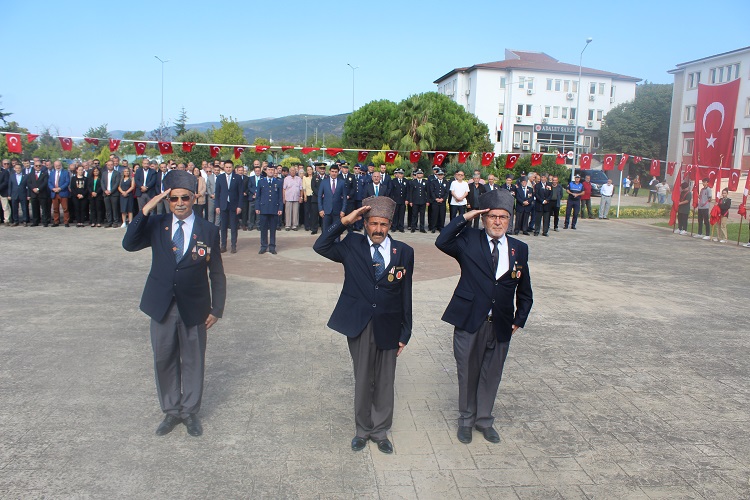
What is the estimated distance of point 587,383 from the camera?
6184 millimetres

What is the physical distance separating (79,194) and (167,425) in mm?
14237

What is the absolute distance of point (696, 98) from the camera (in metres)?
53.6

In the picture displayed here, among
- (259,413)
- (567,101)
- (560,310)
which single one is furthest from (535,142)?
(259,413)

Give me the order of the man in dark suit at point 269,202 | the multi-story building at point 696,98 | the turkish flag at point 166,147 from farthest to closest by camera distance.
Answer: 1. the multi-story building at point 696,98
2. the turkish flag at point 166,147
3. the man in dark suit at point 269,202

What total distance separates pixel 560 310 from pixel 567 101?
75480mm

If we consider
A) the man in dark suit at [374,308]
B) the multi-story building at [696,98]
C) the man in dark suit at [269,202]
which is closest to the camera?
the man in dark suit at [374,308]

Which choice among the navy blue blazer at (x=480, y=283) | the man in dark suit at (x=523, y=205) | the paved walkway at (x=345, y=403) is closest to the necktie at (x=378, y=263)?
the navy blue blazer at (x=480, y=283)

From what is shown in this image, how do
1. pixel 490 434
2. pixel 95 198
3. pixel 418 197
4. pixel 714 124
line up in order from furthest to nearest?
pixel 714 124
pixel 418 197
pixel 95 198
pixel 490 434

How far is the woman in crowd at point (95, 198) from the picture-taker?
1720 cm

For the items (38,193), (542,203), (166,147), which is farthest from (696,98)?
(38,193)

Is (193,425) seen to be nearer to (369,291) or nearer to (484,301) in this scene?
(369,291)

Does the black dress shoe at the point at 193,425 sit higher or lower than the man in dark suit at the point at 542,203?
lower

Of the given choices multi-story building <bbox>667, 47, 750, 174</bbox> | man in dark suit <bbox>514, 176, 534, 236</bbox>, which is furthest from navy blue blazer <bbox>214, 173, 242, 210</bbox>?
multi-story building <bbox>667, 47, 750, 174</bbox>

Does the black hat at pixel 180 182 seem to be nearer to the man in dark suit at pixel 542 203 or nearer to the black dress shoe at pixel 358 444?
the black dress shoe at pixel 358 444
